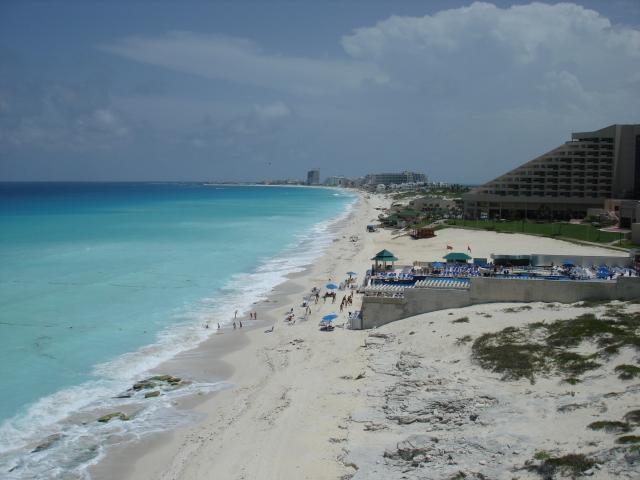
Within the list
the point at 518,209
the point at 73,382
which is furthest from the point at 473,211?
the point at 73,382

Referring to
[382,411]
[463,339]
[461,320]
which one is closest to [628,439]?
[382,411]

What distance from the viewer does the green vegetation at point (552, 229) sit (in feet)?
141

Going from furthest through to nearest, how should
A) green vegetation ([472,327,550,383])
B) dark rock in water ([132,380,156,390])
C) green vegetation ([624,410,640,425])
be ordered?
dark rock in water ([132,380,156,390]) → green vegetation ([472,327,550,383]) → green vegetation ([624,410,640,425])

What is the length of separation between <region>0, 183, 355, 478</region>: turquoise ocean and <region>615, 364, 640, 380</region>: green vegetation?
41.5 ft

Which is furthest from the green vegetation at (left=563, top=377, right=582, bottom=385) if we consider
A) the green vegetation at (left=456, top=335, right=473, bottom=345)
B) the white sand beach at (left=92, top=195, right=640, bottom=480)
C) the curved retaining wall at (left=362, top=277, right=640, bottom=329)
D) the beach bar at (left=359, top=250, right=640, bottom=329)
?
the curved retaining wall at (left=362, top=277, right=640, bottom=329)

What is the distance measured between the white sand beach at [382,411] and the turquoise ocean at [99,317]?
5.33ft

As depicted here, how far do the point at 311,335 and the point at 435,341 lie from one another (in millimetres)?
6965

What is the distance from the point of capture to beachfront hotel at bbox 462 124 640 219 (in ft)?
202

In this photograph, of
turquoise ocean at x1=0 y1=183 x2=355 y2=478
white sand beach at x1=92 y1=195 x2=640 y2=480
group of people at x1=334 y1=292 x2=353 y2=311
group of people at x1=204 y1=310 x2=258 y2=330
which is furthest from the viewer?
group of people at x1=334 y1=292 x2=353 y2=311

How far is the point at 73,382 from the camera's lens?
20.0 m

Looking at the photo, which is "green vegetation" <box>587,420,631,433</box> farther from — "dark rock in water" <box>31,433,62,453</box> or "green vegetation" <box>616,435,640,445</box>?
"dark rock in water" <box>31,433,62,453</box>

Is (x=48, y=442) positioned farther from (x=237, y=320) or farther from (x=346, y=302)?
(x=346, y=302)

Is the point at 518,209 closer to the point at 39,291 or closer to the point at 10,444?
the point at 39,291

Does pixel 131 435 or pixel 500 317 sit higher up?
pixel 500 317
